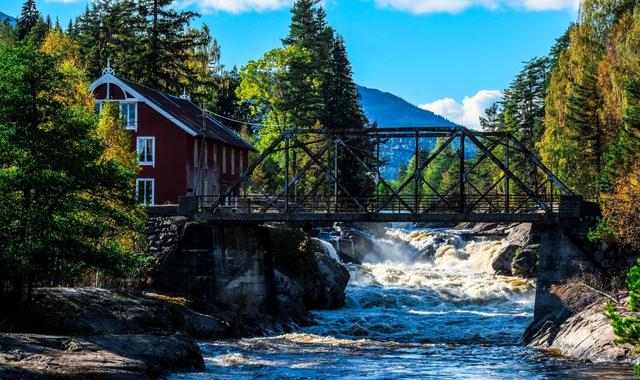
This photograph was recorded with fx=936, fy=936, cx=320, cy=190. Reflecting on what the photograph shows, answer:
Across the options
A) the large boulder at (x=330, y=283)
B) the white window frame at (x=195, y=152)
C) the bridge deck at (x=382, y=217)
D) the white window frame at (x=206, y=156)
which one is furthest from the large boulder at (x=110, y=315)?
the white window frame at (x=206, y=156)

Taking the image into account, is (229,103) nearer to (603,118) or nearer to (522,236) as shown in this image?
(522,236)

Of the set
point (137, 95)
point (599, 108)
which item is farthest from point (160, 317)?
point (599, 108)

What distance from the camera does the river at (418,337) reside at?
26859 millimetres

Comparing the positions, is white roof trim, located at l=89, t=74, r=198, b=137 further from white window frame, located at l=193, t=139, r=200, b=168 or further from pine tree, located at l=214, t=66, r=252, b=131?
pine tree, located at l=214, t=66, r=252, b=131

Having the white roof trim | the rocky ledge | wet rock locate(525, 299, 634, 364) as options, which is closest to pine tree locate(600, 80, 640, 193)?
the rocky ledge

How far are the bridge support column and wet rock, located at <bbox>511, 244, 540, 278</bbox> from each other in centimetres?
1756

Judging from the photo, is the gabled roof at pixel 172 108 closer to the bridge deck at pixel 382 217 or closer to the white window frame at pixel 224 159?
the white window frame at pixel 224 159

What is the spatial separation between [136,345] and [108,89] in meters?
28.3

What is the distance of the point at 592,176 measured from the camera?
178 ft

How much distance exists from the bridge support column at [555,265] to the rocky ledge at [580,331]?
0.39 metres

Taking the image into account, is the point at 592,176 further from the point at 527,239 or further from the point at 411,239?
the point at 411,239

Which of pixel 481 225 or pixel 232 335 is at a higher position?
pixel 481 225

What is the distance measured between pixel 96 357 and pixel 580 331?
16.3 metres

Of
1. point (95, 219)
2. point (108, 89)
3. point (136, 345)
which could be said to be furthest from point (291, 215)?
point (108, 89)
